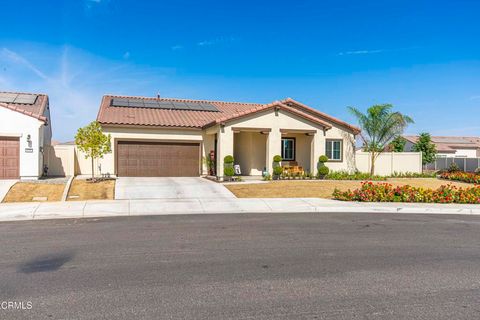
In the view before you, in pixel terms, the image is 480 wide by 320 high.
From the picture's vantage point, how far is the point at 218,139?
69.5ft

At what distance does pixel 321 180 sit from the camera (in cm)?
2211

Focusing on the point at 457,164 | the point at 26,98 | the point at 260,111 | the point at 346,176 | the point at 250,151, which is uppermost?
the point at 26,98

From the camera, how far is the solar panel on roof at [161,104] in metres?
26.1

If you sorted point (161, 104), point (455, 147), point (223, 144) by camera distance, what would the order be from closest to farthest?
point (223, 144) → point (161, 104) → point (455, 147)

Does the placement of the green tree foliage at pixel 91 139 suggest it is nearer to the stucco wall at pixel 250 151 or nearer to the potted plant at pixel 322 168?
the stucco wall at pixel 250 151

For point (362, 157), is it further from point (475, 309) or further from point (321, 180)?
point (475, 309)

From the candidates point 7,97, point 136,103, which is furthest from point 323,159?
point 7,97

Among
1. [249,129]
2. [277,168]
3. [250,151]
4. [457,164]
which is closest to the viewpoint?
[277,168]

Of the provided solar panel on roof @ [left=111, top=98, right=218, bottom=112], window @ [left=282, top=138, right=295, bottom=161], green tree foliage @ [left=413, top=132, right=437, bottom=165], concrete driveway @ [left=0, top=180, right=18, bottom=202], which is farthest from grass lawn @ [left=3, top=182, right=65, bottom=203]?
green tree foliage @ [left=413, top=132, right=437, bottom=165]

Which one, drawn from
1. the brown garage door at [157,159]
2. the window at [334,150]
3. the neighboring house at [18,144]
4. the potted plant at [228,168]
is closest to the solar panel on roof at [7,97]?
the neighboring house at [18,144]

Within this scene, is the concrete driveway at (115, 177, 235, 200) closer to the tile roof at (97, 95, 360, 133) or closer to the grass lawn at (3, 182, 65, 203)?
A: the grass lawn at (3, 182, 65, 203)

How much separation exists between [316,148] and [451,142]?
1522 inches

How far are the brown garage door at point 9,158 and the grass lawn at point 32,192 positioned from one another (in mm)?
2012

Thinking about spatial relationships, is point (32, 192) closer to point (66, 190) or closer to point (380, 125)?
point (66, 190)
